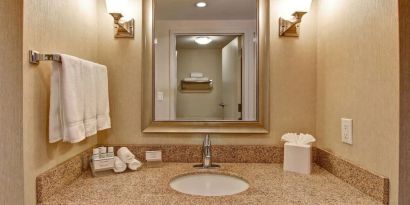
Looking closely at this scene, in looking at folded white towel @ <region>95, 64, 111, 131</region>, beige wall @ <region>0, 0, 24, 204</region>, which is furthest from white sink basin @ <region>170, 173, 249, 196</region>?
beige wall @ <region>0, 0, 24, 204</region>

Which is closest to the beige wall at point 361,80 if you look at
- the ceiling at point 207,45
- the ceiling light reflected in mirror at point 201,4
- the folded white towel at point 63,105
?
the ceiling at point 207,45

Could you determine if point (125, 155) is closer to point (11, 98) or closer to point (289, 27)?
point (11, 98)

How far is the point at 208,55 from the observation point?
4.80 ft

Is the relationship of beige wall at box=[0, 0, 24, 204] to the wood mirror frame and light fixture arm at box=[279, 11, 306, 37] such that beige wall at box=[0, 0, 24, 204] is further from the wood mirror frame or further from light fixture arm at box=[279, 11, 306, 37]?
light fixture arm at box=[279, 11, 306, 37]

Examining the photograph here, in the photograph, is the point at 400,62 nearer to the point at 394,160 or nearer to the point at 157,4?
the point at 394,160

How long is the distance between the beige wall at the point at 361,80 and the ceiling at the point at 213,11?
0.36 metres

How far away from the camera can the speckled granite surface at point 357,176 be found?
925 mm

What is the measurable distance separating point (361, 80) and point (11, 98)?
3.91ft

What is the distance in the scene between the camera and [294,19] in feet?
4.52

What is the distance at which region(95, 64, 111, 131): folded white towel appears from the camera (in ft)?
4.17

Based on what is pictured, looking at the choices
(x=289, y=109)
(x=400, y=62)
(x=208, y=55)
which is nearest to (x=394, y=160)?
(x=400, y=62)

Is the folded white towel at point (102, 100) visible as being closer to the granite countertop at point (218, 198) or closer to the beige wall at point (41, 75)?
the beige wall at point (41, 75)

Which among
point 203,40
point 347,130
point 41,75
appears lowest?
point 347,130

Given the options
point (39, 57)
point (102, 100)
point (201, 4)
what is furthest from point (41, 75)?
point (201, 4)
